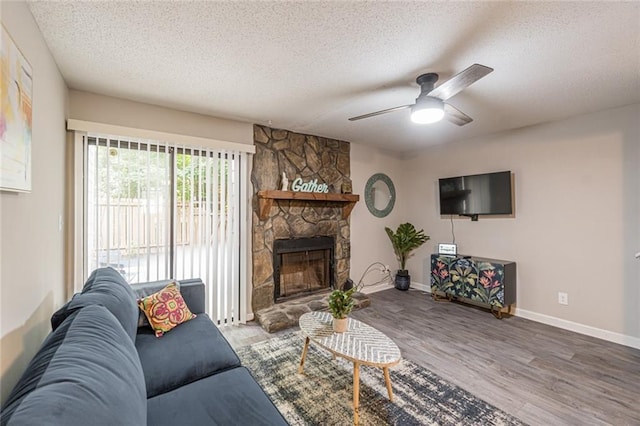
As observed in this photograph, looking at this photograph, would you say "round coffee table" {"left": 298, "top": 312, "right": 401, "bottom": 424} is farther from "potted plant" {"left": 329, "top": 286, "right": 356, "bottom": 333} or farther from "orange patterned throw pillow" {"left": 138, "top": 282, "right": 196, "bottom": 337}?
"orange patterned throw pillow" {"left": 138, "top": 282, "right": 196, "bottom": 337}

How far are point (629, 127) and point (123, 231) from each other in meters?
5.15

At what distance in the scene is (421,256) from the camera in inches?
188

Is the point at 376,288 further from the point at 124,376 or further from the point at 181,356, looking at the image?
the point at 124,376

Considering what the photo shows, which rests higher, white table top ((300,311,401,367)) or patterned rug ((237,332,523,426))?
white table top ((300,311,401,367))

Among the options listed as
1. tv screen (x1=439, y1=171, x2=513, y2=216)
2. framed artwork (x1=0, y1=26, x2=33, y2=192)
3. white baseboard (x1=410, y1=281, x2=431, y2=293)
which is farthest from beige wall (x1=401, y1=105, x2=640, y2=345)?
framed artwork (x1=0, y1=26, x2=33, y2=192)

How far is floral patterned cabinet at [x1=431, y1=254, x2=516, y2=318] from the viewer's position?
3441 millimetres

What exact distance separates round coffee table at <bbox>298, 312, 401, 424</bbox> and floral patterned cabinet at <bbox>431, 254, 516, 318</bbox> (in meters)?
2.17

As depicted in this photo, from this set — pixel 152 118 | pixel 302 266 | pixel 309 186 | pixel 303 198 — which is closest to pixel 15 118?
pixel 152 118

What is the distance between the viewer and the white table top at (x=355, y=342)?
1767mm

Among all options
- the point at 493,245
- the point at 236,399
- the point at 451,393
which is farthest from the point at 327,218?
the point at 236,399

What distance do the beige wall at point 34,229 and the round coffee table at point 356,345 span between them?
1.60 meters

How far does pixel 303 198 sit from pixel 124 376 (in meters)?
2.87

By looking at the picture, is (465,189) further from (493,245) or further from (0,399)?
(0,399)

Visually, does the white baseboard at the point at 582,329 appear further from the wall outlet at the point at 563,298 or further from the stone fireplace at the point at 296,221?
the stone fireplace at the point at 296,221
